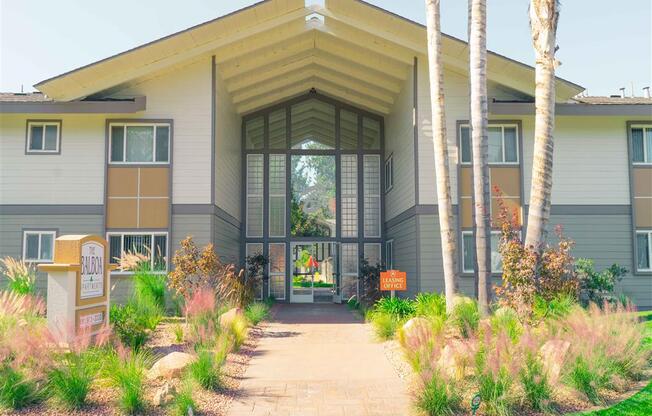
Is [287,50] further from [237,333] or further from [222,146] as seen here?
[237,333]

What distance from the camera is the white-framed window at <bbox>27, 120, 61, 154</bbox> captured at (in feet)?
54.6

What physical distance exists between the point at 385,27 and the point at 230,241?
854cm

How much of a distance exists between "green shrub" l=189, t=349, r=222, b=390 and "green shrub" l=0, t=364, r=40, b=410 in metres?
1.79

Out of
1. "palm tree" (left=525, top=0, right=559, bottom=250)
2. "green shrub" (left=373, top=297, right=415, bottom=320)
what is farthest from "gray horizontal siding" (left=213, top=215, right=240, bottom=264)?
"palm tree" (left=525, top=0, right=559, bottom=250)

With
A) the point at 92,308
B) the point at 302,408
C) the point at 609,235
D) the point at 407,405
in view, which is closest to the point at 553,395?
the point at 407,405

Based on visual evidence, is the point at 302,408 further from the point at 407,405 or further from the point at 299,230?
the point at 299,230

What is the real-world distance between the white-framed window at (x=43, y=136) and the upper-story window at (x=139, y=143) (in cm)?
160

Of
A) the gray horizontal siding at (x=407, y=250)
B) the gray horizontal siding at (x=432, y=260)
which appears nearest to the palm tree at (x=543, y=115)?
the gray horizontal siding at (x=432, y=260)

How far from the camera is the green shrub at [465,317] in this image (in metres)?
10.4

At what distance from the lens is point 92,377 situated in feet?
22.5

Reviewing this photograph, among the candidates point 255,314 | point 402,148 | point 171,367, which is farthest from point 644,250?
point 171,367

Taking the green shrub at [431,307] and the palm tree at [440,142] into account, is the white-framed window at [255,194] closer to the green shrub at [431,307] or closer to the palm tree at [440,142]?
the palm tree at [440,142]

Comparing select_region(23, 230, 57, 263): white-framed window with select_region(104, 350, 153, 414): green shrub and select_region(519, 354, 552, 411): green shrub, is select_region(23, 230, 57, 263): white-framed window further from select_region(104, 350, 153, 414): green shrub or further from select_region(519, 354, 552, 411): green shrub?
select_region(519, 354, 552, 411): green shrub

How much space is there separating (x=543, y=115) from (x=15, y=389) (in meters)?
9.79
